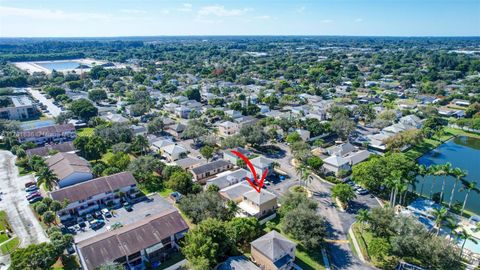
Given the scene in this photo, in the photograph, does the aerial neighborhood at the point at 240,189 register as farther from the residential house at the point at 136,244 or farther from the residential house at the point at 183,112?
the residential house at the point at 183,112

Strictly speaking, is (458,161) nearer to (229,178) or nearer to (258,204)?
(258,204)

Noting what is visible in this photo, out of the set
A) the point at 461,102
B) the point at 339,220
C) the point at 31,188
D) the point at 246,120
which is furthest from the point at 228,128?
the point at 461,102

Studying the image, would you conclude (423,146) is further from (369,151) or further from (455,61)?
(455,61)

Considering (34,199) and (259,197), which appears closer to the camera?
(259,197)

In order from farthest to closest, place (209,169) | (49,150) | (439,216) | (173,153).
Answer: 1. (173,153)
2. (49,150)
3. (209,169)
4. (439,216)

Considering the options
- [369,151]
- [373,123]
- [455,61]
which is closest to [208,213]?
[369,151]

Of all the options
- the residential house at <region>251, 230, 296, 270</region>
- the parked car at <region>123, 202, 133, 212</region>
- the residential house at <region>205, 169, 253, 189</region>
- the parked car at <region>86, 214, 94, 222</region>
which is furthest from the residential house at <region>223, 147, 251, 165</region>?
the residential house at <region>251, 230, 296, 270</region>
